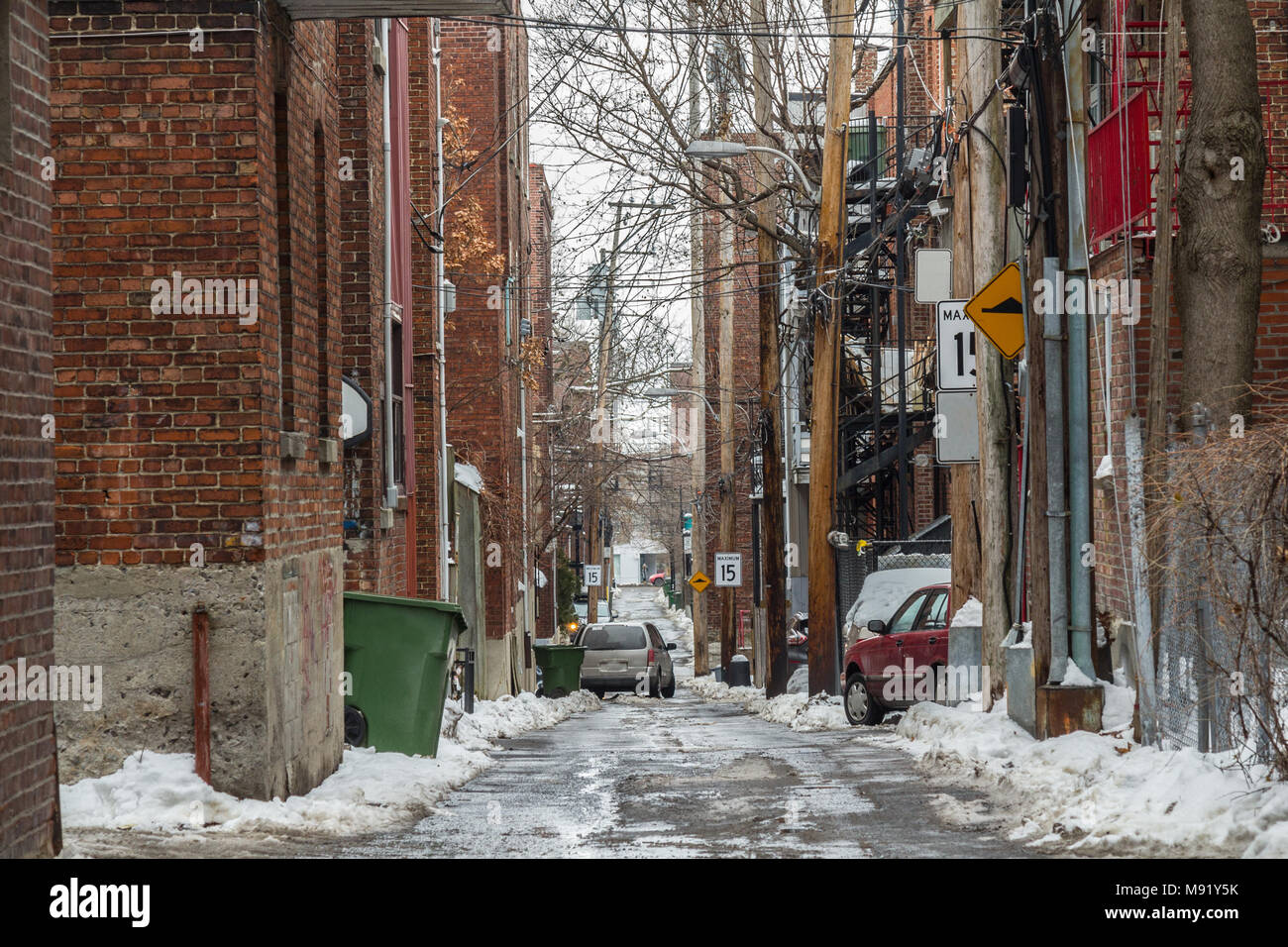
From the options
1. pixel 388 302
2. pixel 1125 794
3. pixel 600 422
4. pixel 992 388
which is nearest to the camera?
pixel 1125 794

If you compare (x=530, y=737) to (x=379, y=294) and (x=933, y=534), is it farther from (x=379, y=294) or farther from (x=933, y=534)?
(x=933, y=534)

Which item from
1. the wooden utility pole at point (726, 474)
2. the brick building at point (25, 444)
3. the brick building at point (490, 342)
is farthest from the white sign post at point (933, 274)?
the wooden utility pole at point (726, 474)

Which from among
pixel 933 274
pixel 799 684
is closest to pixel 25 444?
pixel 933 274

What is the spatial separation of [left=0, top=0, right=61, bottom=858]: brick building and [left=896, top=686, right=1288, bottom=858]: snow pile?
4.86m

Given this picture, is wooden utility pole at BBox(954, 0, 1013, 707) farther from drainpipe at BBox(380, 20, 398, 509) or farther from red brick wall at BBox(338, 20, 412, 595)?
drainpipe at BBox(380, 20, 398, 509)

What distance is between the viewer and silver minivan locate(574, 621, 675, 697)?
32219mm

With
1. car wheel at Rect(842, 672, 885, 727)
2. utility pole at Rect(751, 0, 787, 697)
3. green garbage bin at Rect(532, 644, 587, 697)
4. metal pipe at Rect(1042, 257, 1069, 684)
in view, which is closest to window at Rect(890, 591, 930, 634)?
car wheel at Rect(842, 672, 885, 727)

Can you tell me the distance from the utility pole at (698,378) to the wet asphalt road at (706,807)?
9654 millimetres

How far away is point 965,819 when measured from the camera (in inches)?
341

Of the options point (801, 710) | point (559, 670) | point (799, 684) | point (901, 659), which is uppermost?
point (901, 659)

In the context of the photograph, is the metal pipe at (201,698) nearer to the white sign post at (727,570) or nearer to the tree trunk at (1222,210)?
the tree trunk at (1222,210)

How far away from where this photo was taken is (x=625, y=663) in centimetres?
3225

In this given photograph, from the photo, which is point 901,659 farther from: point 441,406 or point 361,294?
point 441,406

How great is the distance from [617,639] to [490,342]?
25.6 ft
